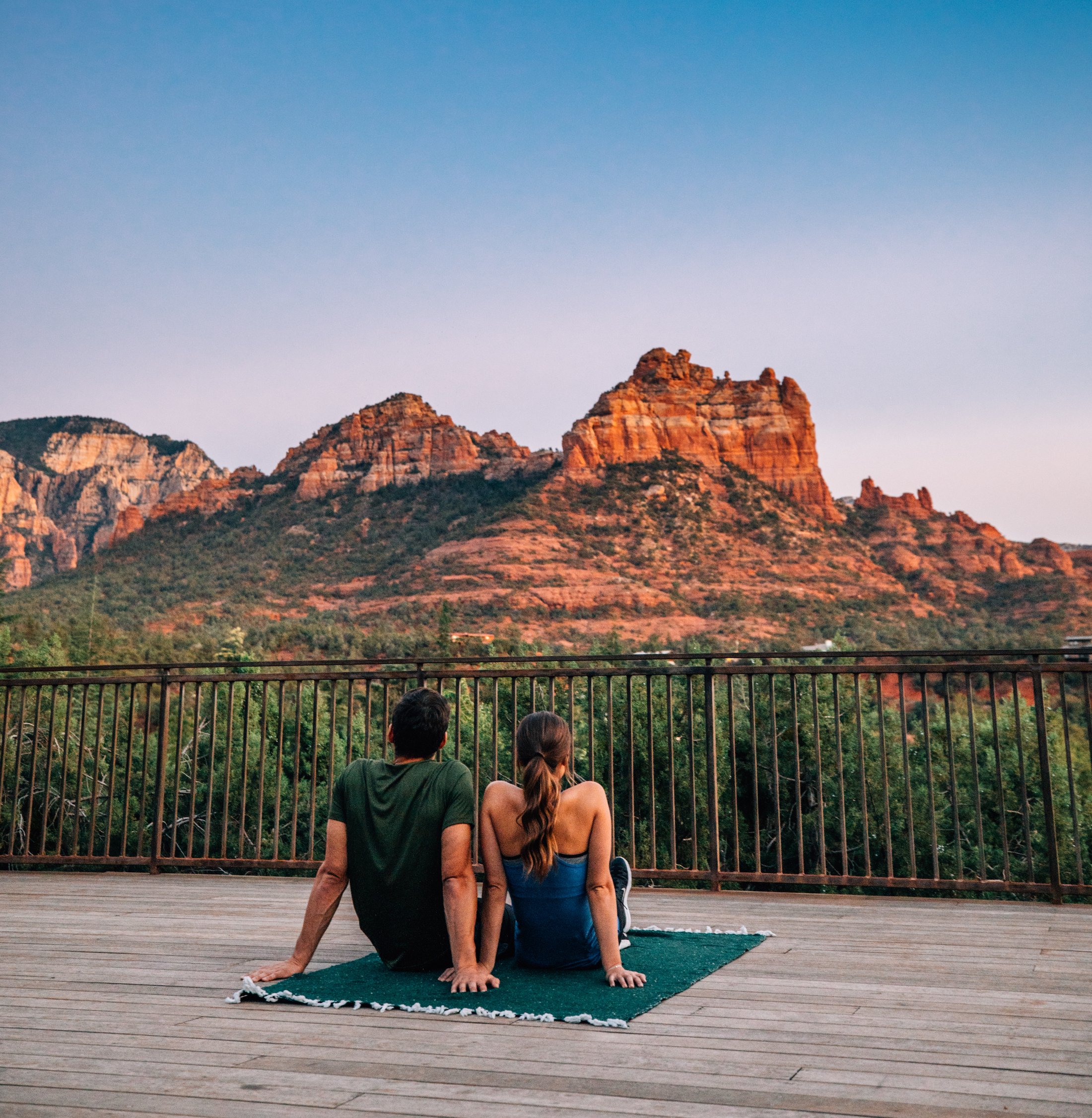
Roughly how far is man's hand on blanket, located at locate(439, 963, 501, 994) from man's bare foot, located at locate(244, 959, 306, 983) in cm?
52

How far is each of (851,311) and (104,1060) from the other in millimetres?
40417

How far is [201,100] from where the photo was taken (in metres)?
18.9

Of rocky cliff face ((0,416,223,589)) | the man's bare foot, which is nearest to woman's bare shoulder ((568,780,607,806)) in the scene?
the man's bare foot

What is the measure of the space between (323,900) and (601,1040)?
104 centimetres

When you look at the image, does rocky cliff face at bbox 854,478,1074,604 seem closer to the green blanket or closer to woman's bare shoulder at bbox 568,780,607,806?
the green blanket

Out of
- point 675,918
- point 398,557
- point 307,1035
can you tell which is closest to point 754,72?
point 675,918

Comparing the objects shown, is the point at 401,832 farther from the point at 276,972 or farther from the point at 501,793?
the point at 276,972

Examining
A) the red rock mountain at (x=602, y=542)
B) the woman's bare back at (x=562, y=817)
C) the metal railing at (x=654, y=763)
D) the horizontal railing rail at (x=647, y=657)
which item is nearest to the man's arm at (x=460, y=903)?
the woman's bare back at (x=562, y=817)

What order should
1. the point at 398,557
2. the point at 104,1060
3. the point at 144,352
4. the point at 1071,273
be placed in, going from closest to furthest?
the point at 104,1060 → the point at 1071,273 → the point at 144,352 → the point at 398,557

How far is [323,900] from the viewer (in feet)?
9.61

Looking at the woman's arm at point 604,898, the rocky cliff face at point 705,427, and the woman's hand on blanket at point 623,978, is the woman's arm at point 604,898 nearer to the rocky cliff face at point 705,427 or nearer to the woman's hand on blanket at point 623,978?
the woman's hand on blanket at point 623,978

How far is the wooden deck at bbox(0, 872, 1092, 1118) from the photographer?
185 centimetres

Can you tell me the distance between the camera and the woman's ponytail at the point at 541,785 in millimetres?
2854

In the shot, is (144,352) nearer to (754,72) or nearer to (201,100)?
(201,100)
